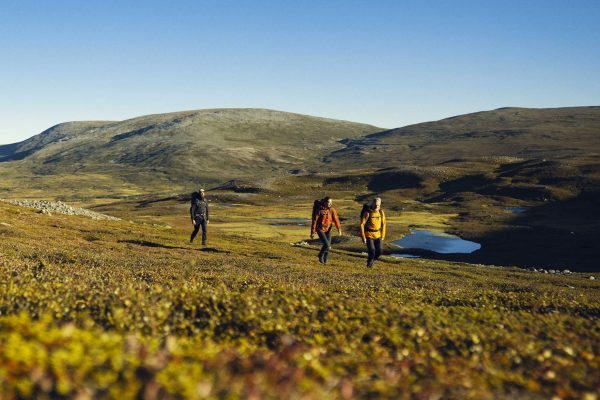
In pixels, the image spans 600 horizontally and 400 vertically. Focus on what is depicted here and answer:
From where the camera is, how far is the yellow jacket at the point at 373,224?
2757 cm

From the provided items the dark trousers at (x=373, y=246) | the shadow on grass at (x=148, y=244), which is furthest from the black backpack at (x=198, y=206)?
the dark trousers at (x=373, y=246)

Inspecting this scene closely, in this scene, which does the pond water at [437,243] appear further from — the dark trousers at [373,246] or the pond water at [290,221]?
the dark trousers at [373,246]

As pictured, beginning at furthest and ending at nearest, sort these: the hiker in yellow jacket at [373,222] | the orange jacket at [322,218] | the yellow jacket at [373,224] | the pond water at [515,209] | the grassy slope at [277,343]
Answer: the pond water at [515,209] → the orange jacket at [322,218] → the yellow jacket at [373,224] → the hiker in yellow jacket at [373,222] → the grassy slope at [277,343]

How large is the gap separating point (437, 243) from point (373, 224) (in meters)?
48.9

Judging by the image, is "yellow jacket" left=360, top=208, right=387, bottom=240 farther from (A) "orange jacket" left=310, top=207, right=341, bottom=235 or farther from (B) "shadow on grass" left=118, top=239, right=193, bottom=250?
(B) "shadow on grass" left=118, top=239, right=193, bottom=250

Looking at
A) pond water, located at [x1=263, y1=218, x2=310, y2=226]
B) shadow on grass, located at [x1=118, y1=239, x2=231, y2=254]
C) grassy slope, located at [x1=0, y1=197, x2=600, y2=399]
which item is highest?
grassy slope, located at [x1=0, y1=197, x2=600, y2=399]

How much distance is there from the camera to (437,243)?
73.9 metres

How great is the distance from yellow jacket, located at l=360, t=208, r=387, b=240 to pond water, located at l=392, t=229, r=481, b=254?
39795 mm

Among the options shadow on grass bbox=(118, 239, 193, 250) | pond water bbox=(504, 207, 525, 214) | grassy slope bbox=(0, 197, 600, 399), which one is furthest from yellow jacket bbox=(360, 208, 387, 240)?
pond water bbox=(504, 207, 525, 214)

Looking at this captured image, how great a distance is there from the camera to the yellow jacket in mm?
27573

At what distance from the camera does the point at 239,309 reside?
37.8ft

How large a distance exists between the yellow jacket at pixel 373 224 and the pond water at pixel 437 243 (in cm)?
3979

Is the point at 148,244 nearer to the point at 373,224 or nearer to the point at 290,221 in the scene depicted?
the point at 373,224

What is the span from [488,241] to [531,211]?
48.2 metres
